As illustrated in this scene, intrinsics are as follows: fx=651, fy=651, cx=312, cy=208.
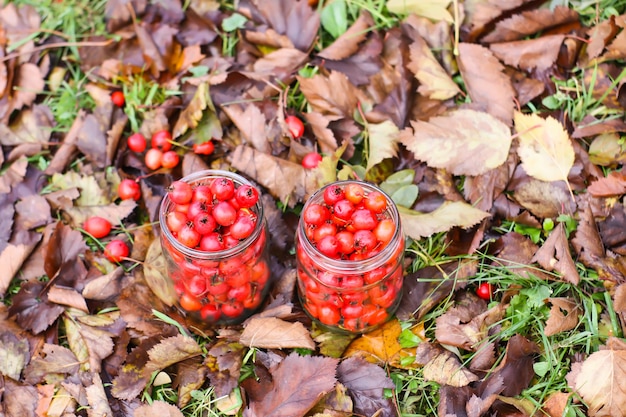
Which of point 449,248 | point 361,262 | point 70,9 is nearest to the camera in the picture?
point 361,262

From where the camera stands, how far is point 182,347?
2523 mm

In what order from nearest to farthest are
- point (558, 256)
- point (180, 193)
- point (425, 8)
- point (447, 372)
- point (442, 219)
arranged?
1. point (180, 193)
2. point (447, 372)
3. point (558, 256)
4. point (442, 219)
5. point (425, 8)

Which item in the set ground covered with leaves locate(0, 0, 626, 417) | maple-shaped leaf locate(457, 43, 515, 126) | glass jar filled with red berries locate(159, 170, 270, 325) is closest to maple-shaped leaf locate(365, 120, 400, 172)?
ground covered with leaves locate(0, 0, 626, 417)

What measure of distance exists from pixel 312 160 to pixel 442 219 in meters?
0.62

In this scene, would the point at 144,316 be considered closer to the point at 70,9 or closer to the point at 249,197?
the point at 249,197

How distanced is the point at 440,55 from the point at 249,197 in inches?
53.9

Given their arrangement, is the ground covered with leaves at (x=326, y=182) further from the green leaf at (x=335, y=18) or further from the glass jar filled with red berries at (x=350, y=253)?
the glass jar filled with red berries at (x=350, y=253)

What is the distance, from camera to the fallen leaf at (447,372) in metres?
2.43

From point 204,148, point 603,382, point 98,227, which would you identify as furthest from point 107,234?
point 603,382

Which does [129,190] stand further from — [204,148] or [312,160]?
[312,160]

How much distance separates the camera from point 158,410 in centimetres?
244

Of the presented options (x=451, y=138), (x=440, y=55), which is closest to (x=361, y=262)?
(x=451, y=138)

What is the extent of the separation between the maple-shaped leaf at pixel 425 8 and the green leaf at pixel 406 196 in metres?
0.90

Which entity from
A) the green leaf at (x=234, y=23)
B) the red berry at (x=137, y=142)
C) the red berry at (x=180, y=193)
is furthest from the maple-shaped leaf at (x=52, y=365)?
the green leaf at (x=234, y=23)
